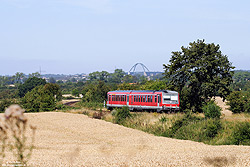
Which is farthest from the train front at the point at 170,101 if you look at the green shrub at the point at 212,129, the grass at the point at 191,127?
the green shrub at the point at 212,129

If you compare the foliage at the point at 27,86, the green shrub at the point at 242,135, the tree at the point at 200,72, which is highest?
the tree at the point at 200,72

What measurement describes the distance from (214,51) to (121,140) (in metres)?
24.5

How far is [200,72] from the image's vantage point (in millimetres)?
40281

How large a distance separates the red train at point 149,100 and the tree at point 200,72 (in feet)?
13.0

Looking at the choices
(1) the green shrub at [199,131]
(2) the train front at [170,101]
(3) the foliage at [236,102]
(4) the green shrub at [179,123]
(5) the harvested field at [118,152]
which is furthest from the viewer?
(3) the foliage at [236,102]

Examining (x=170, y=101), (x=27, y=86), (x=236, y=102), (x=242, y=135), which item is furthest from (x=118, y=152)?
(x=27, y=86)

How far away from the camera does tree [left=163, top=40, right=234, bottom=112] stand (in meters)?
38.5

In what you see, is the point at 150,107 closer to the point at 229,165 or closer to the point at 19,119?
the point at 229,165

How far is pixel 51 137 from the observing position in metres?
19.4

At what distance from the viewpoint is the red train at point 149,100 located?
36.1m

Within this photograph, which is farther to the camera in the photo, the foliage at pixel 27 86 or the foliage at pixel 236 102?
the foliage at pixel 27 86

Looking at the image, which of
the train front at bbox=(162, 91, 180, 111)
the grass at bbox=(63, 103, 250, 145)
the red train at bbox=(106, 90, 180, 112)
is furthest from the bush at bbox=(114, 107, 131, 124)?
the train front at bbox=(162, 91, 180, 111)

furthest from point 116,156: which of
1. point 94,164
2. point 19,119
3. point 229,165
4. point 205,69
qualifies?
point 205,69

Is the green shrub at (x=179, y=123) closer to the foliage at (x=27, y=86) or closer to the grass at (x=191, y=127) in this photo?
the grass at (x=191, y=127)
